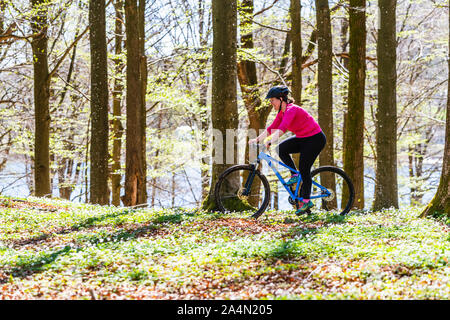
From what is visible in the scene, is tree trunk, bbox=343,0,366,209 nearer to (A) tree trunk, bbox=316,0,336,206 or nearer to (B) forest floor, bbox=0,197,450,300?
(A) tree trunk, bbox=316,0,336,206

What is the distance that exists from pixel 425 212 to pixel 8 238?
23.4 feet

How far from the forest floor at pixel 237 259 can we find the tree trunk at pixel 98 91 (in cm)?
384

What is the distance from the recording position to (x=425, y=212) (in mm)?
7598

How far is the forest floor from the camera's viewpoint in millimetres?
4336

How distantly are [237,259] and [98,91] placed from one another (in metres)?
7.82

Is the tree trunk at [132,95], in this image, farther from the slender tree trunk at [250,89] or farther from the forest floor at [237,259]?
the slender tree trunk at [250,89]

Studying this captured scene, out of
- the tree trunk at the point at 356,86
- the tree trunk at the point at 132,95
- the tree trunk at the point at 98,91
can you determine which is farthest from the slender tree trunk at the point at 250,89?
the tree trunk at the point at 98,91

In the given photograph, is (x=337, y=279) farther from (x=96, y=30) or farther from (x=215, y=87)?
(x=96, y=30)

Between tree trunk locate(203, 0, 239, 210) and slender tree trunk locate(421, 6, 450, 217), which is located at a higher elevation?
tree trunk locate(203, 0, 239, 210)

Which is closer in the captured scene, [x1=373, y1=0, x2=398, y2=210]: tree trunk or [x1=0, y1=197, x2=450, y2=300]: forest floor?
[x1=0, y1=197, x2=450, y2=300]: forest floor

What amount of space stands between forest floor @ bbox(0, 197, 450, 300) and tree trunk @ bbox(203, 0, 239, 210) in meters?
1.90

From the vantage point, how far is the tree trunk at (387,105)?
960 cm

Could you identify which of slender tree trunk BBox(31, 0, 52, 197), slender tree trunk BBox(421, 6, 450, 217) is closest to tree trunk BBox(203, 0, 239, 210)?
slender tree trunk BBox(421, 6, 450, 217)

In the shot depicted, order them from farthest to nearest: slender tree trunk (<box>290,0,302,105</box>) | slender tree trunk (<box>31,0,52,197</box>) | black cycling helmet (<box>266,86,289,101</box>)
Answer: slender tree trunk (<box>31,0,52,197</box>) → slender tree trunk (<box>290,0,302,105</box>) → black cycling helmet (<box>266,86,289,101</box>)
